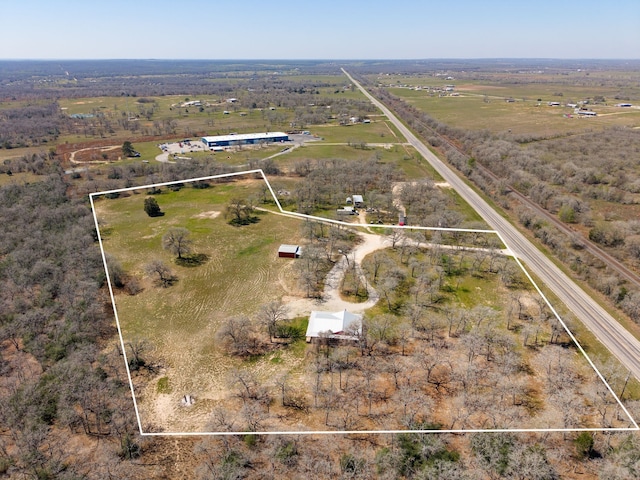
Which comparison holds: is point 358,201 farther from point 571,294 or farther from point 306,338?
point 306,338

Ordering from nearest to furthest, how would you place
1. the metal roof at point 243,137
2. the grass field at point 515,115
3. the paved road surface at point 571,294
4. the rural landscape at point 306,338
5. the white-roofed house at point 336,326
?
the rural landscape at point 306,338
the white-roofed house at point 336,326
the paved road surface at point 571,294
the metal roof at point 243,137
the grass field at point 515,115

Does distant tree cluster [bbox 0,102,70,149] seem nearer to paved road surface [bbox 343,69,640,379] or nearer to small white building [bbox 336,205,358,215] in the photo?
small white building [bbox 336,205,358,215]

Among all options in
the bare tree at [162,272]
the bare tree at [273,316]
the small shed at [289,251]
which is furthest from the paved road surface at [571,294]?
the bare tree at [162,272]

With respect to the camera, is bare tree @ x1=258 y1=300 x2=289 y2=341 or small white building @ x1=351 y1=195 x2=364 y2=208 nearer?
bare tree @ x1=258 y1=300 x2=289 y2=341

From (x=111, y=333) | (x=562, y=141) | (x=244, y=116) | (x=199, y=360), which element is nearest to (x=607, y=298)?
(x=199, y=360)

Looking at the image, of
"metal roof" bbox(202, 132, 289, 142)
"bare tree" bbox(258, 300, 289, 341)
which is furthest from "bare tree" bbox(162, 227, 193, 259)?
"metal roof" bbox(202, 132, 289, 142)

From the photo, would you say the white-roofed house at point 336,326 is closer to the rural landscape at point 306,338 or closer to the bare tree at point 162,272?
the rural landscape at point 306,338

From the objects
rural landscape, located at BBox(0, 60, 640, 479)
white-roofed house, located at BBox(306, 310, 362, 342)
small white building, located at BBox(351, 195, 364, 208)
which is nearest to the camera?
rural landscape, located at BBox(0, 60, 640, 479)
